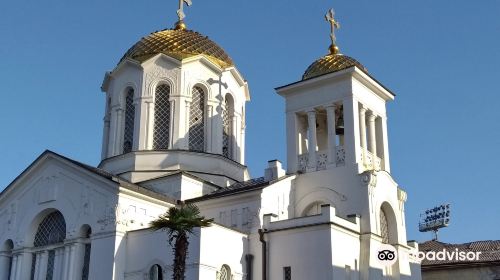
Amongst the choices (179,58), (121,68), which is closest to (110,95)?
(121,68)

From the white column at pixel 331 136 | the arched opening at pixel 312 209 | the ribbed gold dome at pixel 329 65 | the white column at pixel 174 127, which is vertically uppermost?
the ribbed gold dome at pixel 329 65

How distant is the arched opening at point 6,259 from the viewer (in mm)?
25969

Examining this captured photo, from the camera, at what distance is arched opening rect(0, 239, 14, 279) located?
26.0m

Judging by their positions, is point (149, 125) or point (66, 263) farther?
Answer: point (149, 125)

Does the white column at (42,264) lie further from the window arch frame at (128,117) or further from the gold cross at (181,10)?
the gold cross at (181,10)

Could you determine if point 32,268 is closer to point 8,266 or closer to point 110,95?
point 8,266

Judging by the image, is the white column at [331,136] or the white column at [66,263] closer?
the white column at [66,263]

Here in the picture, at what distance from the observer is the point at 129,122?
30.9 metres

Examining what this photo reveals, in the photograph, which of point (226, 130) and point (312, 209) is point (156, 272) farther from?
point (226, 130)

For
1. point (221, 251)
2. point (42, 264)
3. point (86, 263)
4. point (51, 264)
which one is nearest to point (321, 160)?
point (221, 251)

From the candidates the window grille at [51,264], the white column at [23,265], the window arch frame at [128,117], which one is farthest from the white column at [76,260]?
the window arch frame at [128,117]

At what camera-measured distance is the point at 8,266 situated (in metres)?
26.2

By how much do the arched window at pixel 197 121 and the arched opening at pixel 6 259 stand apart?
8.43m

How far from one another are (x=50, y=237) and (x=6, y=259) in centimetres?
230
